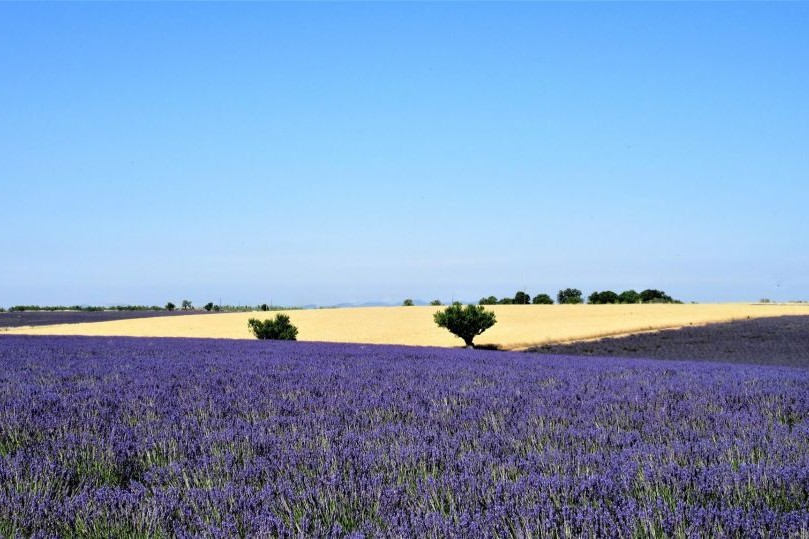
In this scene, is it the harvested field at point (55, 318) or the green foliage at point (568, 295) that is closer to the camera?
the harvested field at point (55, 318)

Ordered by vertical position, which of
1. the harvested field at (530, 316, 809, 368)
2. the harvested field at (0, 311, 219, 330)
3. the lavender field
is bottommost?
the harvested field at (530, 316, 809, 368)

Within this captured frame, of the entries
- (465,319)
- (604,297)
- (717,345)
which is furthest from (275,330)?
(604,297)

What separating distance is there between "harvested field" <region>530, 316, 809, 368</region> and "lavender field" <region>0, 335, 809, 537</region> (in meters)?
11.8

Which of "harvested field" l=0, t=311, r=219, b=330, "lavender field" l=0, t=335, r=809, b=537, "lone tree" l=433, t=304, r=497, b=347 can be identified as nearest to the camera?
"lavender field" l=0, t=335, r=809, b=537

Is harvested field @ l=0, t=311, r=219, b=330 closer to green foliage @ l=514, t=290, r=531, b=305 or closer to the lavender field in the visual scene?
green foliage @ l=514, t=290, r=531, b=305

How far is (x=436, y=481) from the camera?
131 inches

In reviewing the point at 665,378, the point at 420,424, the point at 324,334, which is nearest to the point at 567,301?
the point at 324,334

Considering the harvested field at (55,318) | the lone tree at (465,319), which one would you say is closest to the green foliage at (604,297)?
the harvested field at (55,318)

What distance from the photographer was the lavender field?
279 cm

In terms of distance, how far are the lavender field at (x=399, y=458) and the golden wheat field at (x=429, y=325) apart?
59.7 feet

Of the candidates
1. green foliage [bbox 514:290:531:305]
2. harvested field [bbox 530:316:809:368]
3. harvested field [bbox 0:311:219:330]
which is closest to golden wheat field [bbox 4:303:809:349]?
harvested field [bbox 530:316:809:368]

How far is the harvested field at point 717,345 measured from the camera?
60.7 feet

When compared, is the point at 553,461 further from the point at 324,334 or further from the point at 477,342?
the point at 324,334

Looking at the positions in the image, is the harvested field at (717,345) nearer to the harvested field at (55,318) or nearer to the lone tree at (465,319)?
the lone tree at (465,319)
